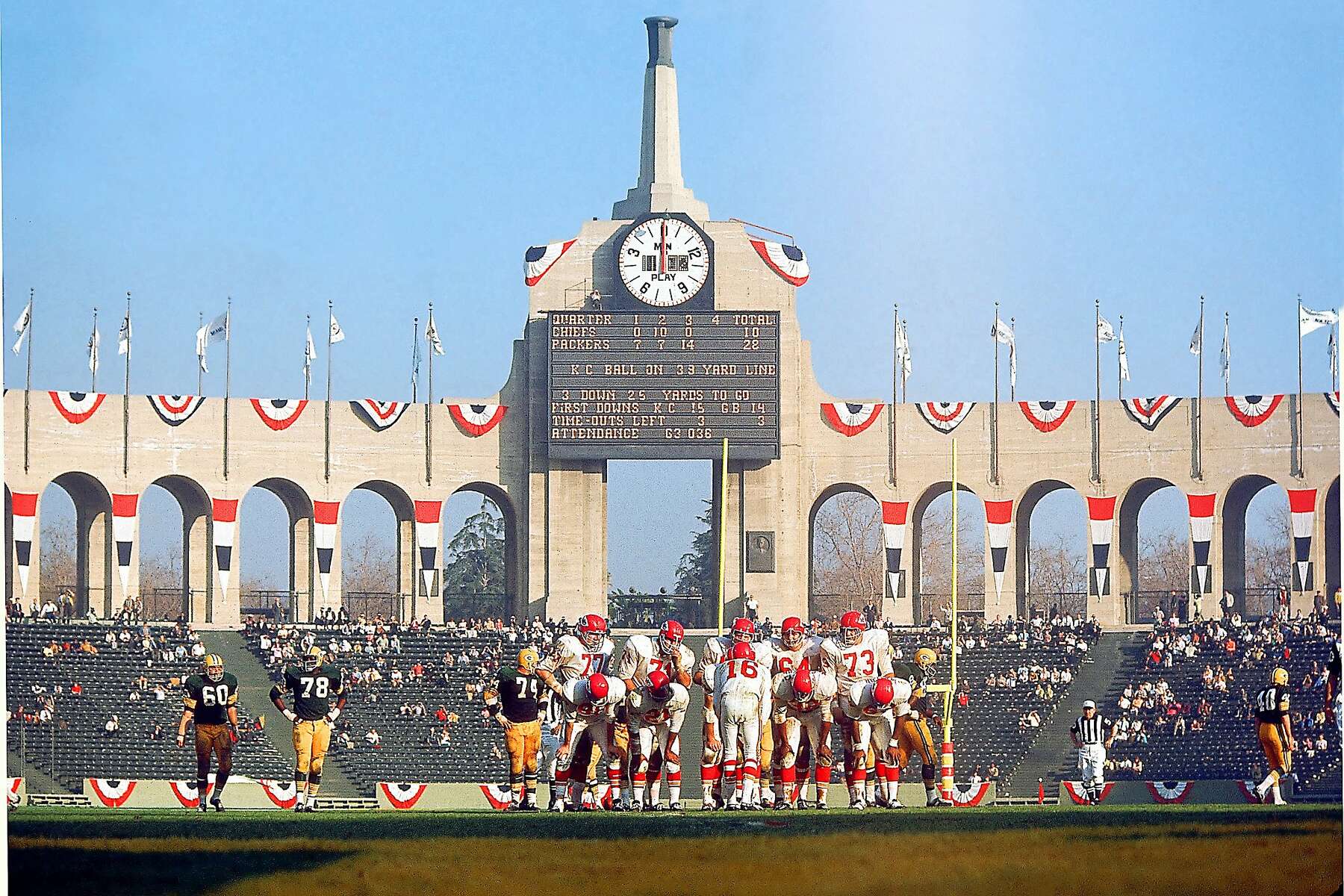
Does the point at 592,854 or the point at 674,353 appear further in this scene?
the point at 674,353

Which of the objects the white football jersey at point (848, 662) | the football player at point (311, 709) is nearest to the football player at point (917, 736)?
the white football jersey at point (848, 662)

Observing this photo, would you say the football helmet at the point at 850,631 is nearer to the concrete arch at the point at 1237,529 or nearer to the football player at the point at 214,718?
the football player at the point at 214,718

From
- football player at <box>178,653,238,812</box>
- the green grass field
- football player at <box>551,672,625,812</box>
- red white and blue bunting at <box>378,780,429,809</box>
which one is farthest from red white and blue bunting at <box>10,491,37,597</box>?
football player at <box>551,672,625,812</box>

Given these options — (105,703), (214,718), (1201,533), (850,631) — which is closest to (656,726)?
(850,631)

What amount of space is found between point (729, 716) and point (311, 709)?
14.4 ft

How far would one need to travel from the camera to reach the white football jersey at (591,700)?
20812 mm

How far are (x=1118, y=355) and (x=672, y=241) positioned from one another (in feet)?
28.7

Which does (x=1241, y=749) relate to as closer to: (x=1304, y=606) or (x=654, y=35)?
(x=1304, y=606)

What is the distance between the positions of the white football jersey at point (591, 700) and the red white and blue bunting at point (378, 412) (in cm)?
1967

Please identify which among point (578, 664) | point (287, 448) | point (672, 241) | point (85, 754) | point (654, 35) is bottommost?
point (85, 754)

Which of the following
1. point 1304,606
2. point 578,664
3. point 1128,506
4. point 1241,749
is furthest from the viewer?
point 1128,506

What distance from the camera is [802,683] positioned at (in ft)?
68.4

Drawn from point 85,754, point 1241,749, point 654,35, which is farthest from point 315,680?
point 654,35

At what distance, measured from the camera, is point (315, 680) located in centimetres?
2175
